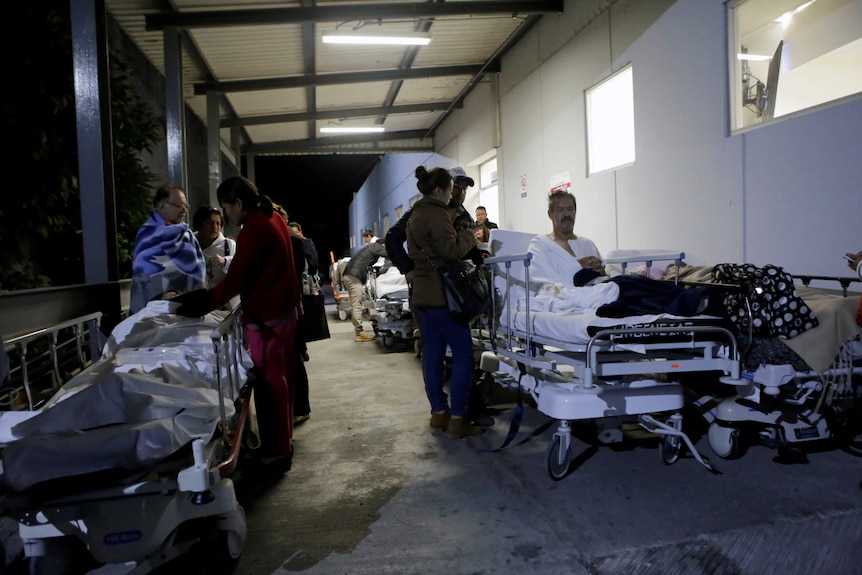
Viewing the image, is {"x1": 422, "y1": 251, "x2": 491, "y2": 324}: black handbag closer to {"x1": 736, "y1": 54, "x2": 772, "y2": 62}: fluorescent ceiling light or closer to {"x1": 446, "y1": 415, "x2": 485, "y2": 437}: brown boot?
{"x1": 446, "y1": 415, "x2": 485, "y2": 437}: brown boot

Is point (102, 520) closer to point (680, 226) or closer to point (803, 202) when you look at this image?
point (803, 202)

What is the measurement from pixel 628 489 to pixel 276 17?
7.38m

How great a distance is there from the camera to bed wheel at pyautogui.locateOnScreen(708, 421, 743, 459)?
3.29 metres

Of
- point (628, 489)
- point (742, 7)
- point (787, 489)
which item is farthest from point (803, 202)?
point (628, 489)

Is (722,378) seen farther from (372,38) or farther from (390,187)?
(390,187)

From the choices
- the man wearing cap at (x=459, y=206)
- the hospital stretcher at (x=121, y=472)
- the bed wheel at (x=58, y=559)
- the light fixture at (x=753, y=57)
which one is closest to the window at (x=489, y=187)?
the light fixture at (x=753, y=57)

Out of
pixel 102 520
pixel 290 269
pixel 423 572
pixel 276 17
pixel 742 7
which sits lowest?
pixel 423 572

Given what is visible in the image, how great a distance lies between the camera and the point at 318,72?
1067 cm

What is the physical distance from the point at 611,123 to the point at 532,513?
6.59 meters

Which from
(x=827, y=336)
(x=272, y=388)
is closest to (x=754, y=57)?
(x=827, y=336)

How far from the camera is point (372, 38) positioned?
336 inches

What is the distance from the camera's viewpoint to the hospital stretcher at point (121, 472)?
5.92 feet

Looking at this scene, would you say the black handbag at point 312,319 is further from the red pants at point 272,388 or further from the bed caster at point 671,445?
the bed caster at point 671,445

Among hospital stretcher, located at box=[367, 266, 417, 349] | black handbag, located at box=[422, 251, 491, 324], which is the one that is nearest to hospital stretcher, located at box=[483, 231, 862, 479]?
black handbag, located at box=[422, 251, 491, 324]
